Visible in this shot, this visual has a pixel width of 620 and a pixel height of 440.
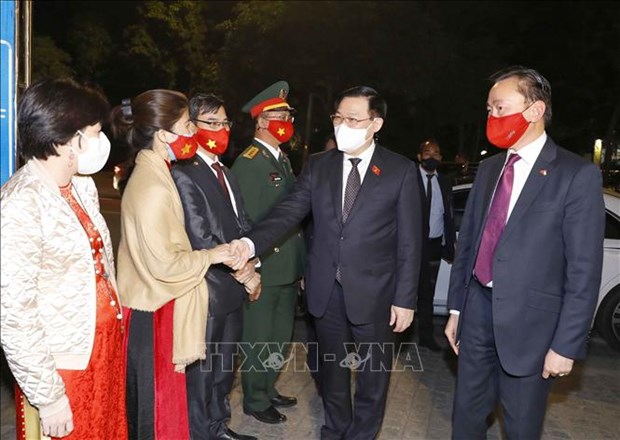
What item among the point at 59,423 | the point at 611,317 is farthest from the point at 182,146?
the point at 611,317

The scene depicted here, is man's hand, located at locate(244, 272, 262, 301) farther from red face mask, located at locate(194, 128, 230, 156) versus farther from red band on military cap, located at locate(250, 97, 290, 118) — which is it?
red band on military cap, located at locate(250, 97, 290, 118)

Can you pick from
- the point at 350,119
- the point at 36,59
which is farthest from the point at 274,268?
the point at 36,59

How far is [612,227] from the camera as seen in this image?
236 inches

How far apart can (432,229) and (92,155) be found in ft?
13.7

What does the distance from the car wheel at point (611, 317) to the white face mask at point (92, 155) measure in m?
5.27

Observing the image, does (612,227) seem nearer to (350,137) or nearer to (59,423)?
(350,137)

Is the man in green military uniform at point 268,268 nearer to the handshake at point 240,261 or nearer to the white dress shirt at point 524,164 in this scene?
the handshake at point 240,261

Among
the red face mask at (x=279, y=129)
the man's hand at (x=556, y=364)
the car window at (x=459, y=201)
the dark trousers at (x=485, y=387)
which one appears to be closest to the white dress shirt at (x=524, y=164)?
the dark trousers at (x=485, y=387)

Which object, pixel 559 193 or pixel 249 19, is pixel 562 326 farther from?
pixel 249 19

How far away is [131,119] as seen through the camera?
11.1 ft

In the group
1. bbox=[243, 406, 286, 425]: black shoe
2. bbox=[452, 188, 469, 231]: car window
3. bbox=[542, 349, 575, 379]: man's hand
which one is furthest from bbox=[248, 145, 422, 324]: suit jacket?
bbox=[452, 188, 469, 231]: car window

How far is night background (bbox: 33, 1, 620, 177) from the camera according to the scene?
19.4m

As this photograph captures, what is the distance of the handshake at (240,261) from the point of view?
11.2 feet

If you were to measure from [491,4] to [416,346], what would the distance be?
22305 millimetres
